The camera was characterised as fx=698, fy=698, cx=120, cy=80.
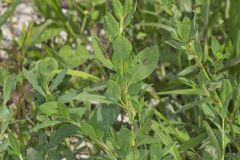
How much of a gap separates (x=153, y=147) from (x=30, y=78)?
367 mm

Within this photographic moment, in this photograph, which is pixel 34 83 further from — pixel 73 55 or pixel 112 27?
pixel 73 55

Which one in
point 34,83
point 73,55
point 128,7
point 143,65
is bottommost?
point 73,55

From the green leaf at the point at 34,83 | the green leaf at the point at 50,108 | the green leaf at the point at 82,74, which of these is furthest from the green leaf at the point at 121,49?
the green leaf at the point at 82,74

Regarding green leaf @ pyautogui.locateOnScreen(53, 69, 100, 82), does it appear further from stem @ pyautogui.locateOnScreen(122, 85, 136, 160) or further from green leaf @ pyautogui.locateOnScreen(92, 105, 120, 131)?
stem @ pyautogui.locateOnScreen(122, 85, 136, 160)

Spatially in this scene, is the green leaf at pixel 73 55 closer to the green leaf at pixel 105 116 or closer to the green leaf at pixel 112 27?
the green leaf at pixel 105 116

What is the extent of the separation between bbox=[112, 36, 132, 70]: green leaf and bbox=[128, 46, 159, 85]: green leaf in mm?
40

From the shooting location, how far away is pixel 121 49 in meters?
1.20

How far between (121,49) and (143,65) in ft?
0.31

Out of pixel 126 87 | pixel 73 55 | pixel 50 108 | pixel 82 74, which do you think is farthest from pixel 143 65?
pixel 73 55

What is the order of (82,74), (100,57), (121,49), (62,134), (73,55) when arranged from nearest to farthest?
1. (121,49)
2. (100,57)
3. (62,134)
4. (82,74)
5. (73,55)

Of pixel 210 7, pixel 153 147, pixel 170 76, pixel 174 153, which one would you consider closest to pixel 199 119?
pixel 170 76

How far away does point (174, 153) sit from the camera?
4.66ft

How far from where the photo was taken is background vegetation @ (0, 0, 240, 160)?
129 centimetres

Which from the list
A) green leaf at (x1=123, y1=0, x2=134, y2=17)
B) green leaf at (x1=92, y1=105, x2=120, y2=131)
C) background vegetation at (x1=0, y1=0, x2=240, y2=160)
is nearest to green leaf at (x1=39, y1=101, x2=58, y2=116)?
background vegetation at (x1=0, y1=0, x2=240, y2=160)
